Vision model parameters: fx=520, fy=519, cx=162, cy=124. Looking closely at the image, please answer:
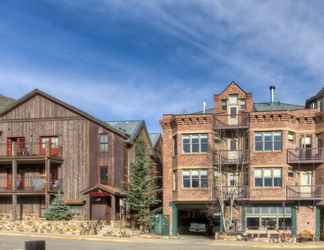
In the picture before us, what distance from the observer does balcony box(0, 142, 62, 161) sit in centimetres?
4622

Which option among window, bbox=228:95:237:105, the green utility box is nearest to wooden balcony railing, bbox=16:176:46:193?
the green utility box

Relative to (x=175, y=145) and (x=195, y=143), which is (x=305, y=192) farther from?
(x=175, y=145)

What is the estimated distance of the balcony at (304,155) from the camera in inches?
1593

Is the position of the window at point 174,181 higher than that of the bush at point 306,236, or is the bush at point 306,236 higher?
the window at point 174,181

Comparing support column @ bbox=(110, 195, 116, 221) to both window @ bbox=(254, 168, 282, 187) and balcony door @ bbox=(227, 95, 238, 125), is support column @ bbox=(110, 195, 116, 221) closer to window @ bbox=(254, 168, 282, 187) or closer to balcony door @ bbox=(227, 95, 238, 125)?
balcony door @ bbox=(227, 95, 238, 125)

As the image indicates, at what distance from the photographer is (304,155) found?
40812mm

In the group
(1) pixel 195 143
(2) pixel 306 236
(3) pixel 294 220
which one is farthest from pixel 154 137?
(2) pixel 306 236

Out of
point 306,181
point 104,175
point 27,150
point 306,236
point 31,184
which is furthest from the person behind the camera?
point 27,150

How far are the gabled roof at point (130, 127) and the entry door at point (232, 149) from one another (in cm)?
950

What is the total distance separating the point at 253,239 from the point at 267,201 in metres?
4.09

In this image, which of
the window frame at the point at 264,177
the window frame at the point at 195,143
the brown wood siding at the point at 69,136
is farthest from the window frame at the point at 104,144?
the window frame at the point at 264,177

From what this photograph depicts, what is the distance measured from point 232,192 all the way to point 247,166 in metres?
2.41

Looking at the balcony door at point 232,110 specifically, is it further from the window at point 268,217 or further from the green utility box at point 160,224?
the green utility box at point 160,224

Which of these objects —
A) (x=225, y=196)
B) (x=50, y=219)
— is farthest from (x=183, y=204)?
(x=50, y=219)
